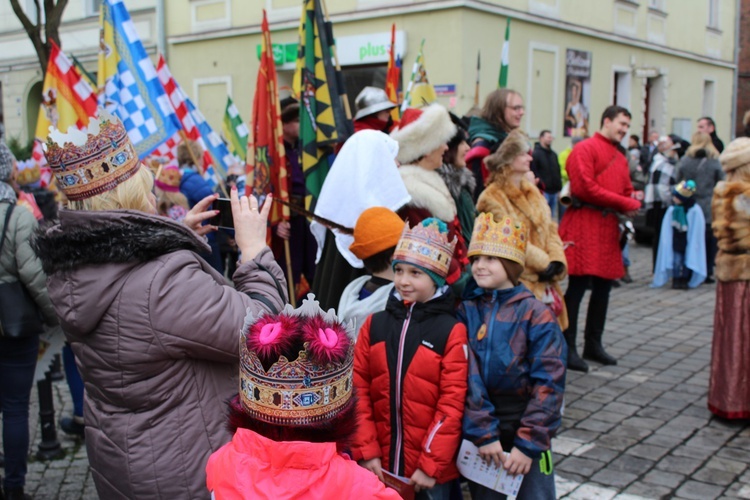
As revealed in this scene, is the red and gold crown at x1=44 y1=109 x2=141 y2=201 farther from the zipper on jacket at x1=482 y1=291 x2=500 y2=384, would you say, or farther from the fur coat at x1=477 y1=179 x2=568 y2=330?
the fur coat at x1=477 y1=179 x2=568 y2=330

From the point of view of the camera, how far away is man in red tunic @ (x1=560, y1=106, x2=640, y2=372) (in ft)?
19.7

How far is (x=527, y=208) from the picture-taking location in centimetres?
493

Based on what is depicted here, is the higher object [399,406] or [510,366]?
[510,366]

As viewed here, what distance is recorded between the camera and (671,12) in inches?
845

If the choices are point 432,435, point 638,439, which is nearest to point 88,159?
point 432,435

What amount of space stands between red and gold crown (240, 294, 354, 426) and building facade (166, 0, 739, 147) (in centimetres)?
1254

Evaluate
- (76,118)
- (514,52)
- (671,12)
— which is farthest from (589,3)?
(76,118)

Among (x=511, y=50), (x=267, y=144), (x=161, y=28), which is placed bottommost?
(x=267, y=144)

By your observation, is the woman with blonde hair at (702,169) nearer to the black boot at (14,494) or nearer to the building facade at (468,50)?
the building facade at (468,50)

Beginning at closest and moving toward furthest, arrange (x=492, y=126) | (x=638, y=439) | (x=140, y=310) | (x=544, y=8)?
1. (x=140, y=310)
2. (x=638, y=439)
3. (x=492, y=126)
4. (x=544, y=8)

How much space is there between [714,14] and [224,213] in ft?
83.3

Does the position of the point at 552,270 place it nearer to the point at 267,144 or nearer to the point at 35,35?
the point at 267,144

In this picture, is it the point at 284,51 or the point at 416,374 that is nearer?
the point at 416,374

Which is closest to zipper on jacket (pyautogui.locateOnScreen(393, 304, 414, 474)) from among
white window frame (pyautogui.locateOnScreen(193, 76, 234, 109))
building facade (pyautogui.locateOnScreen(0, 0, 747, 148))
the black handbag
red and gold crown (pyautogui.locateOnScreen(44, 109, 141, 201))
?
red and gold crown (pyautogui.locateOnScreen(44, 109, 141, 201))
